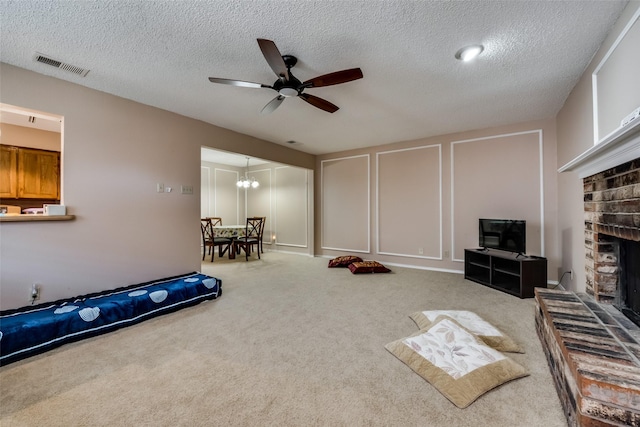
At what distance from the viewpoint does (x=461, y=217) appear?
4.48m

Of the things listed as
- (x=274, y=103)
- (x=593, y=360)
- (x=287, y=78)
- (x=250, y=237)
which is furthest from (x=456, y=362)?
(x=250, y=237)

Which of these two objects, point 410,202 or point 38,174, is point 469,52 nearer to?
point 410,202

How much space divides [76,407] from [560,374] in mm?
2842

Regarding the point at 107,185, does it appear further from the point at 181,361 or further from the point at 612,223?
the point at 612,223

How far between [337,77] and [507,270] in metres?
3.42

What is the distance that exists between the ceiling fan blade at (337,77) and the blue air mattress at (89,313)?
2.65 meters

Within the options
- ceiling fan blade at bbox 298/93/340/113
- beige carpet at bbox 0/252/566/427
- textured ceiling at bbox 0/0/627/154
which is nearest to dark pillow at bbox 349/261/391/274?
beige carpet at bbox 0/252/566/427

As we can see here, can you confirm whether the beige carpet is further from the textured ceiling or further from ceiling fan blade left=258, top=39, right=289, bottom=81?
the textured ceiling

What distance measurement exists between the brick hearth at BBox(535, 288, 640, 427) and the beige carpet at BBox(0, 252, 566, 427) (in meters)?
0.20

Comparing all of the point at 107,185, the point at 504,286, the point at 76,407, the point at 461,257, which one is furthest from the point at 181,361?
the point at 461,257

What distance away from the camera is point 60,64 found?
7.97 ft

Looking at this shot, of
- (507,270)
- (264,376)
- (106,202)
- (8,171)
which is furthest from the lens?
(8,171)

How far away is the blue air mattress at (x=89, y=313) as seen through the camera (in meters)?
2.00

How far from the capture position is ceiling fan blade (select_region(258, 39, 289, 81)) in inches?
68.9
